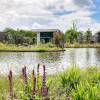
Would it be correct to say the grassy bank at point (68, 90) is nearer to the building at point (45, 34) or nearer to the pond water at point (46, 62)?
the pond water at point (46, 62)

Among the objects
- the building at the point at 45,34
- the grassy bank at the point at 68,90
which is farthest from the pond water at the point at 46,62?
the building at the point at 45,34

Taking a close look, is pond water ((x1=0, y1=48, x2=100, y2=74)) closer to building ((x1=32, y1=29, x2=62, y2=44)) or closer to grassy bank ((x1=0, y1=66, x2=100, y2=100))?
grassy bank ((x1=0, y1=66, x2=100, y2=100))

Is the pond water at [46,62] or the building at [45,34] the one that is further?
the building at [45,34]

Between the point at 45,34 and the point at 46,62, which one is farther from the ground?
the point at 45,34

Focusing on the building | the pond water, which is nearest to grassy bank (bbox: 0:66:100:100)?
the pond water

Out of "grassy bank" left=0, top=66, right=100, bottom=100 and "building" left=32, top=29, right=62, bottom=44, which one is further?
"building" left=32, top=29, right=62, bottom=44

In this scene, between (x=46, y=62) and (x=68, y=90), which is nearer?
(x=68, y=90)

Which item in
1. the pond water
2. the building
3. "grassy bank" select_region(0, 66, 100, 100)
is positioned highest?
the building

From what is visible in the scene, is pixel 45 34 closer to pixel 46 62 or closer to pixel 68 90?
pixel 46 62

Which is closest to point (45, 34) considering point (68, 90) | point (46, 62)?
point (46, 62)

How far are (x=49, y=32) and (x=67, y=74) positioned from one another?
72.0 meters

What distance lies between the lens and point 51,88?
5602 mm

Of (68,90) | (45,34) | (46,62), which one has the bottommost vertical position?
(46,62)

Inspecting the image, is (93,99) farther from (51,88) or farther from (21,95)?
(51,88)
